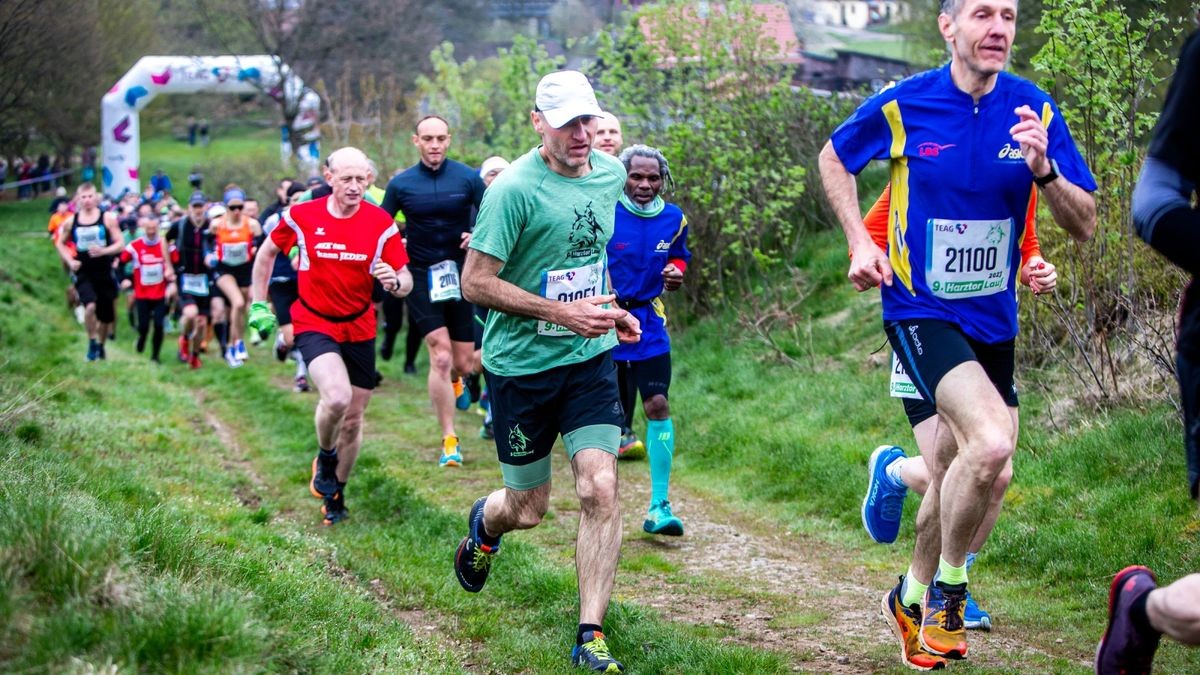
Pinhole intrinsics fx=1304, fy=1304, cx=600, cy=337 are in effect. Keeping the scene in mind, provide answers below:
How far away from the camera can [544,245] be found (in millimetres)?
5504

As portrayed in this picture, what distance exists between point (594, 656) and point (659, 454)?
3.05 meters

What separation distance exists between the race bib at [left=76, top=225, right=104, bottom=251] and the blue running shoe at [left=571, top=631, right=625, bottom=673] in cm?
1407

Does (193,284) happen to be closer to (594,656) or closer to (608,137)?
(608,137)

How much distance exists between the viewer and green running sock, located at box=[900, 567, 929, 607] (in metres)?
5.23

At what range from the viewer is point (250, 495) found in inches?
372

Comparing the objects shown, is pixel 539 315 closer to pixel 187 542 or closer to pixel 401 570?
pixel 187 542

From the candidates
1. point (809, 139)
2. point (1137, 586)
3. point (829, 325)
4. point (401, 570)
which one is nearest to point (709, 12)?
point (809, 139)

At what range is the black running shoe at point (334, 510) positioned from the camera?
8.60 metres

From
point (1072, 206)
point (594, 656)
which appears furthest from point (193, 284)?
point (1072, 206)

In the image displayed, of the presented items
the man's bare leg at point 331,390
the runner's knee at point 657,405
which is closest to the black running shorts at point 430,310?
the man's bare leg at point 331,390

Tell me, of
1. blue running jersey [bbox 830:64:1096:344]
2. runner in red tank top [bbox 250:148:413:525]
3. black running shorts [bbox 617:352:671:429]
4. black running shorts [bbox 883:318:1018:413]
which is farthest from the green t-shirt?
runner in red tank top [bbox 250:148:413:525]

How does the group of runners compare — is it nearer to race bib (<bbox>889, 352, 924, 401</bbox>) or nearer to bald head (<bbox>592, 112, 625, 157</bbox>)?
race bib (<bbox>889, 352, 924, 401</bbox>)

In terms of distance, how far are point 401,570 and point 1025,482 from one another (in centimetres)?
373

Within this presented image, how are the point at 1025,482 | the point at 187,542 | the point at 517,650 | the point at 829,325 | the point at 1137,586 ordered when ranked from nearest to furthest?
1. the point at 1137,586
2. the point at 187,542
3. the point at 517,650
4. the point at 1025,482
5. the point at 829,325
